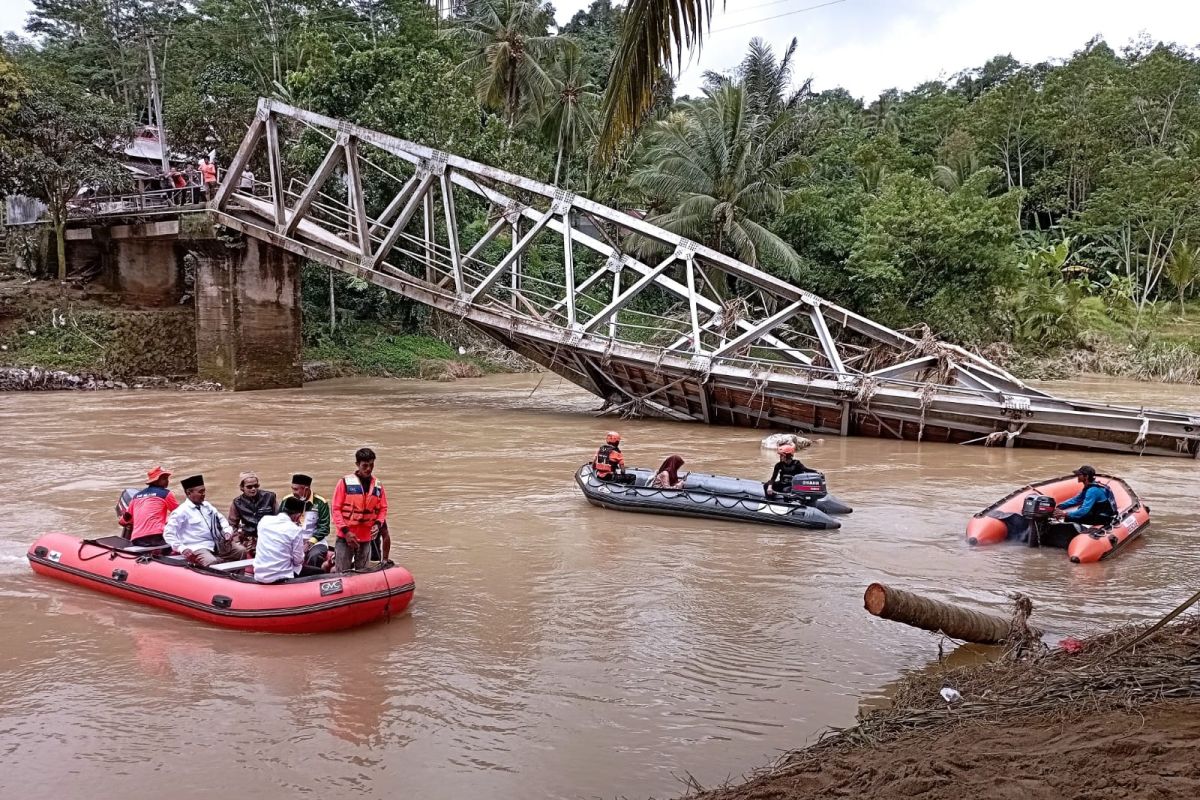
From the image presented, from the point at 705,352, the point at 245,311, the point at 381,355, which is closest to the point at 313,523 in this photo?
the point at 705,352

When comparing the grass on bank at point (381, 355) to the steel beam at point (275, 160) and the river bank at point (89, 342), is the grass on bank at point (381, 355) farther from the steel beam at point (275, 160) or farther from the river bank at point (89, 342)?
the steel beam at point (275, 160)

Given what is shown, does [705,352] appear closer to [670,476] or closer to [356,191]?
[670,476]

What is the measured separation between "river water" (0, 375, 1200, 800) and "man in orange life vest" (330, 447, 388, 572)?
0.64 meters

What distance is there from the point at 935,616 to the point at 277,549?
5093 millimetres

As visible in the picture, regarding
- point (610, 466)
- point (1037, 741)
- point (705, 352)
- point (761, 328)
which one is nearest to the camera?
point (1037, 741)

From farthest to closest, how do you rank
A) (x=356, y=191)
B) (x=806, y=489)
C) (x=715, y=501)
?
(x=356, y=191) < (x=715, y=501) < (x=806, y=489)

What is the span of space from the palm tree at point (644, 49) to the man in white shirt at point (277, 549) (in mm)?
4835

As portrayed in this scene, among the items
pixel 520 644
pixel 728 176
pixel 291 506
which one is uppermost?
pixel 728 176

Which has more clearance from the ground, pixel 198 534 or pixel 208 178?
pixel 208 178

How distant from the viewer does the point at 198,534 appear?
8742 mm

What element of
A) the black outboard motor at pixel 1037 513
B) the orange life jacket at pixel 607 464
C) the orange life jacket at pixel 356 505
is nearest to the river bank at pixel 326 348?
the orange life jacket at pixel 607 464

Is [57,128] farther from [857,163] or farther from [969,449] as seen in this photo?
[857,163]

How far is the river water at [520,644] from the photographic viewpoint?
564cm

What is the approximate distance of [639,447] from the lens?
1862cm
